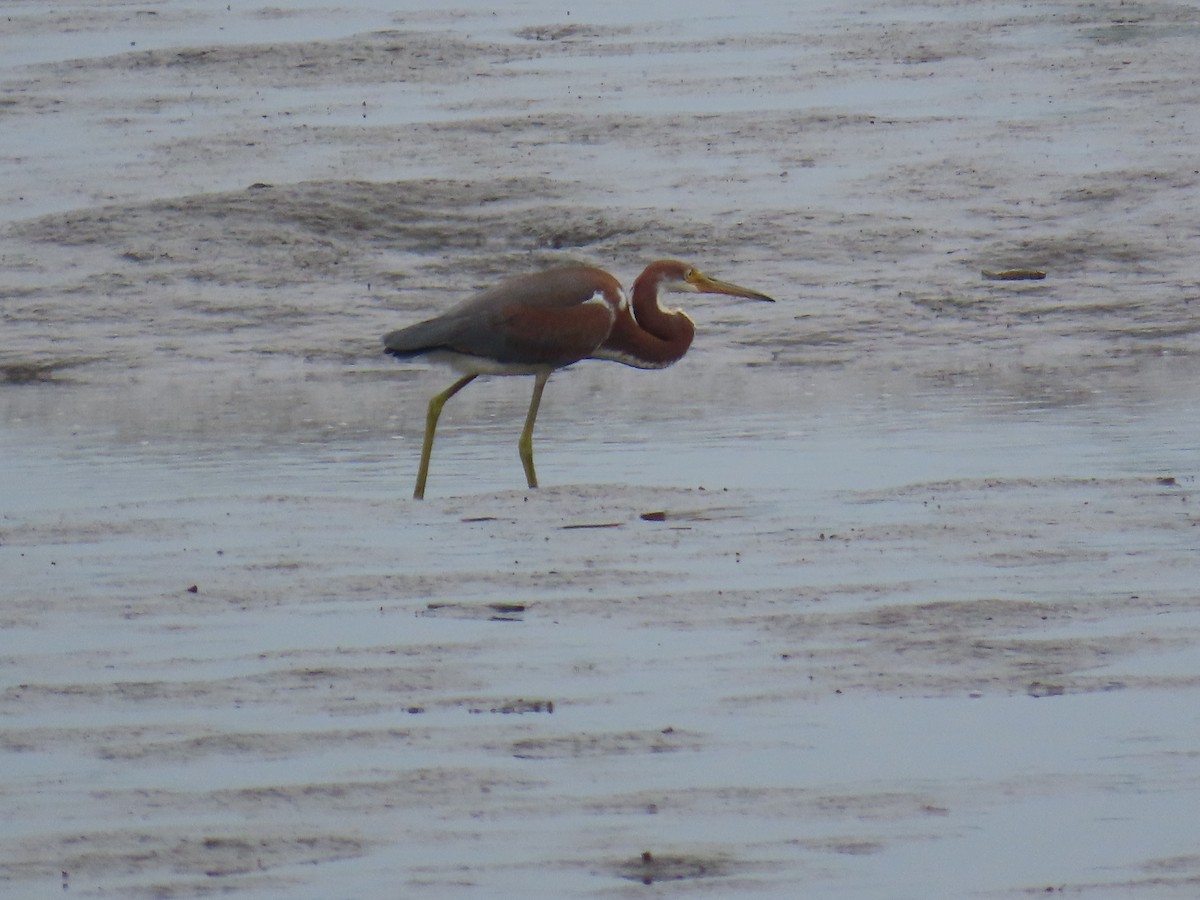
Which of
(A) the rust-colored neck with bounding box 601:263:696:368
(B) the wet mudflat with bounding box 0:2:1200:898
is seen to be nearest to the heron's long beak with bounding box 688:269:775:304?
(A) the rust-colored neck with bounding box 601:263:696:368

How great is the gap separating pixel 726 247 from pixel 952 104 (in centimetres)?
440

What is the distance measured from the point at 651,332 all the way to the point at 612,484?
1.64 metres

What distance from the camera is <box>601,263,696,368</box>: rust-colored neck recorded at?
33.4 ft

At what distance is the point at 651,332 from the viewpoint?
33.8 feet

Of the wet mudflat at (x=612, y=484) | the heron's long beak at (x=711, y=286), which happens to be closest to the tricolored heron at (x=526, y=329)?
the wet mudflat at (x=612, y=484)

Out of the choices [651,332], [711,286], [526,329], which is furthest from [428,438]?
[711,286]

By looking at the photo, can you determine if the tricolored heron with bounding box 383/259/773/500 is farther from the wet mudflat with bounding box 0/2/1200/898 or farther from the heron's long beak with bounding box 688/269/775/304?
the heron's long beak with bounding box 688/269/775/304

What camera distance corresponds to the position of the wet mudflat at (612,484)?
486 centimetres

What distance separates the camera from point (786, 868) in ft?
14.8

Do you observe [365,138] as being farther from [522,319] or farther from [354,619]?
[354,619]

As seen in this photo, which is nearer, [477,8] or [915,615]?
[915,615]

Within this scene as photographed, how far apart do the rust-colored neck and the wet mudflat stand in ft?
1.14

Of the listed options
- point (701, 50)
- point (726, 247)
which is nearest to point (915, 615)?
point (726, 247)

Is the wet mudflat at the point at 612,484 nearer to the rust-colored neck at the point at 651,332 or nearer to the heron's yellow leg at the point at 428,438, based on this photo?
the heron's yellow leg at the point at 428,438
